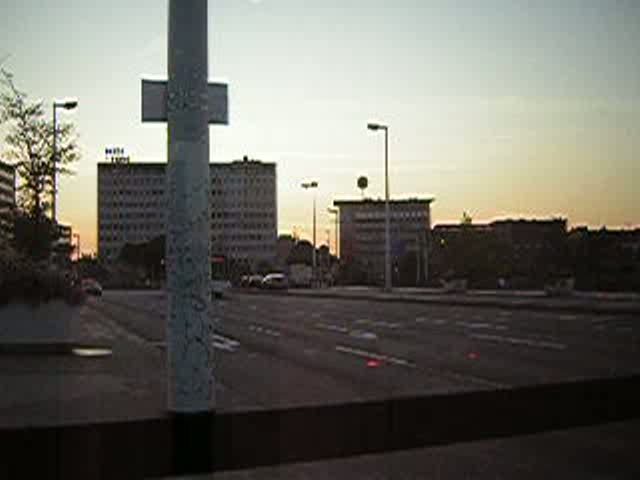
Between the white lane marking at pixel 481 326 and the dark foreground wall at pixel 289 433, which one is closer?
the dark foreground wall at pixel 289 433

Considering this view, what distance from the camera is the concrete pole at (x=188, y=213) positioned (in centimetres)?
739

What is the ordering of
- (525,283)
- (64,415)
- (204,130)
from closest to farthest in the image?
(204,130)
(64,415)
(525,283)

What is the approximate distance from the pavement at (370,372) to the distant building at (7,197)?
178 inches

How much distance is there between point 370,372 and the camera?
591 inches

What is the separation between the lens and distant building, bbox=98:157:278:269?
527 feet

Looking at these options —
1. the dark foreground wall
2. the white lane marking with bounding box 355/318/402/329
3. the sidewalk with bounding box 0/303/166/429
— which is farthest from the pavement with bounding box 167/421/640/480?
the white lane marking with bounding box 355/318/402/329

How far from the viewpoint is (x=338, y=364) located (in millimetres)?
16531

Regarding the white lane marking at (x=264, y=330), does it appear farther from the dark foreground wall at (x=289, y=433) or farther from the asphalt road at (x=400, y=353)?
the dark foreground wall at (x=289, y=433)

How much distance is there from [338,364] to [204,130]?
31.7 ft

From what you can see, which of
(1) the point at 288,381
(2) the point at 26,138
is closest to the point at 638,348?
(1) the point at 288,381

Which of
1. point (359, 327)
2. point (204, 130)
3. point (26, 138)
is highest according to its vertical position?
point (26, 138)

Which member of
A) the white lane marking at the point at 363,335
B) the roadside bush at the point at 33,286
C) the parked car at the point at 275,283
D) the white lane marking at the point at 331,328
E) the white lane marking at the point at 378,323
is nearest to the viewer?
the roadside bush at the point at 33,286

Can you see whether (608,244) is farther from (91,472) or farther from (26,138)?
(91,472)

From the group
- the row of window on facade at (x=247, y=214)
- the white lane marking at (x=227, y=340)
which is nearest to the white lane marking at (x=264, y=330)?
the white lane marking at (x=227, y=340)
